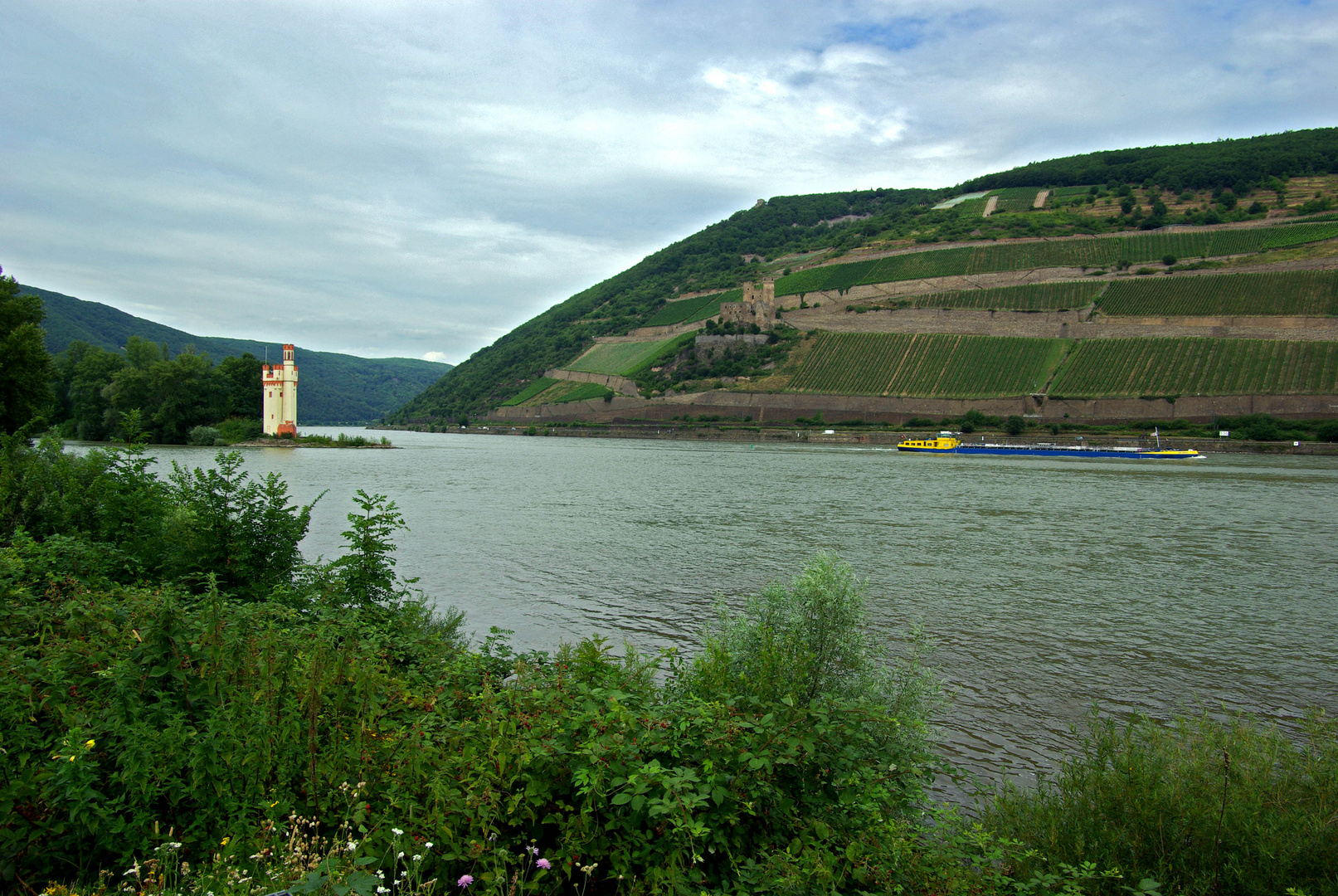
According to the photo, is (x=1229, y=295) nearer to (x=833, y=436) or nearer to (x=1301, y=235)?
(x=1301, y=235)

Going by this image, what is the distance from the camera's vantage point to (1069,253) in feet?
380

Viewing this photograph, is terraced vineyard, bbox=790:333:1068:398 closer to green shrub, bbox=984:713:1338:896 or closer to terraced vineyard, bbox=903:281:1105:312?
terraced vineyard, bbox=903:281:1105:312

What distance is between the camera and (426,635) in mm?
7789

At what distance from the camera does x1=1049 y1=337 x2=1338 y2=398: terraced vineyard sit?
7450 cm

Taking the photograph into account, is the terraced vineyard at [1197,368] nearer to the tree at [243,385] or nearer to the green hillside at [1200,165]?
the green hillside at [1200,165]

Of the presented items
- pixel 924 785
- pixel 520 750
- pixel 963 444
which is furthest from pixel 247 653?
pixel 963 444

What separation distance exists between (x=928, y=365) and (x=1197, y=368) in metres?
29.4

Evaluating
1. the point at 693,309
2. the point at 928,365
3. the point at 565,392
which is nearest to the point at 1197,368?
the point at 928,365

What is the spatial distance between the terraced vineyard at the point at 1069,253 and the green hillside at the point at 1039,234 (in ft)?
0.88

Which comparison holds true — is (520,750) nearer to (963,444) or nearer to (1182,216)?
(963,444)

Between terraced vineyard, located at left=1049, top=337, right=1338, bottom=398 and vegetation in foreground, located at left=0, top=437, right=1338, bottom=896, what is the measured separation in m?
88.9

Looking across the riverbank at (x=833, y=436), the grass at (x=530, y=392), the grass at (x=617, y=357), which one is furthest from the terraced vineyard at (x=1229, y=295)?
the grass at (x=530, y=392)

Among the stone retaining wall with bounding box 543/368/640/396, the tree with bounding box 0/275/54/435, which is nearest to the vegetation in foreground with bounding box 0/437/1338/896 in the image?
the tree with bounding box 0/275/54/435

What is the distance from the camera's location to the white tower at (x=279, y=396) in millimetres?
72500
